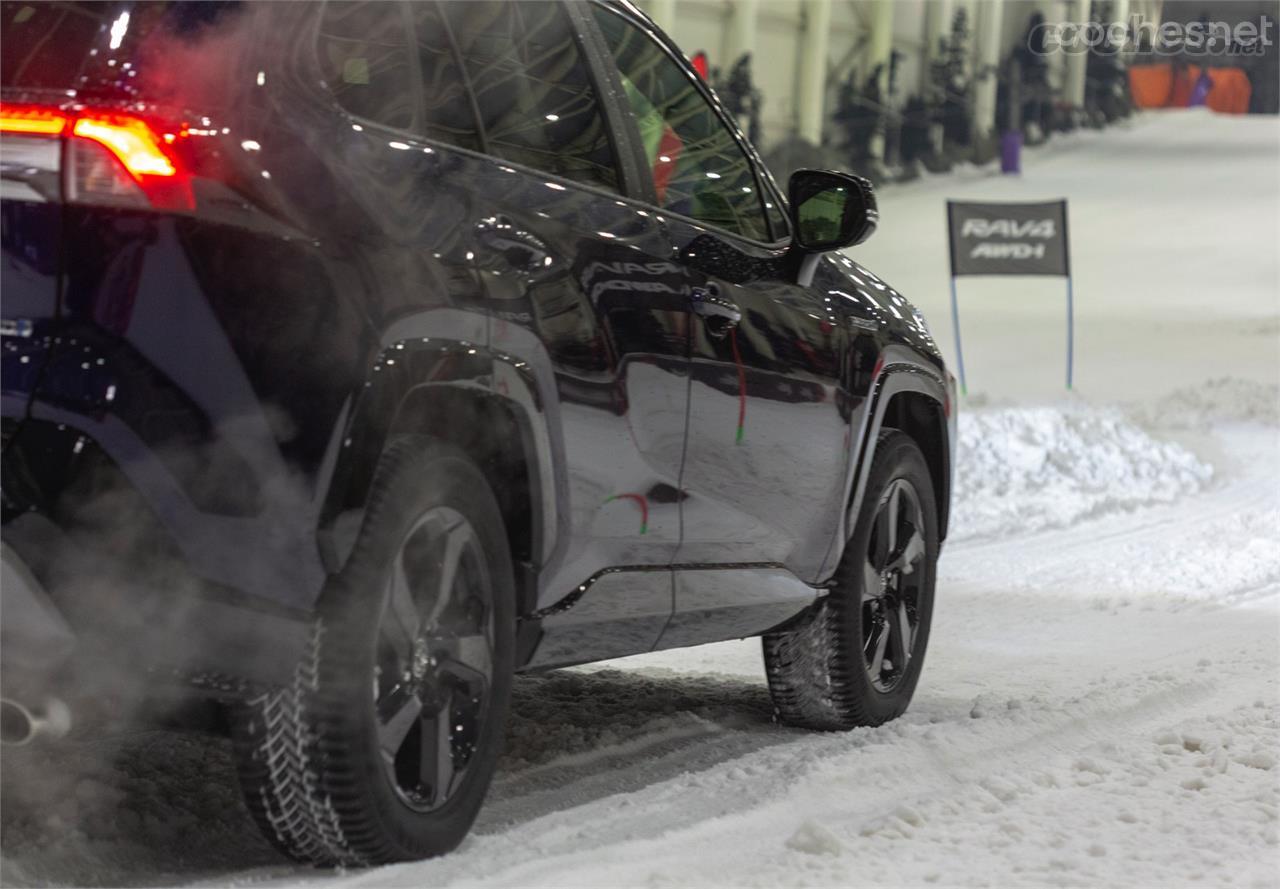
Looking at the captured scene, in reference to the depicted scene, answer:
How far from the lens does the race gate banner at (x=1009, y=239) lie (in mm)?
18203

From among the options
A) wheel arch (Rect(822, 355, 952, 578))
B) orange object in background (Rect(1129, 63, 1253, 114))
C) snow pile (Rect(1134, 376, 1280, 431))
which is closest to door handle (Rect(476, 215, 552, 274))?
wheel arch (Rect(822, 355, 952, 578))

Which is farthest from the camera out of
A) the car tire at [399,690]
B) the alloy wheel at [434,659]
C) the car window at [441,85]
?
the car window at [441,85]

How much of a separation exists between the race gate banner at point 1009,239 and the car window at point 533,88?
14514 mm

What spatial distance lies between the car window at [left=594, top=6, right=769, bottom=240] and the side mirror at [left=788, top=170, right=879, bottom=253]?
17 cm

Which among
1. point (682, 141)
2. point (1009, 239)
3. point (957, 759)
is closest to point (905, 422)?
point (957, 759)

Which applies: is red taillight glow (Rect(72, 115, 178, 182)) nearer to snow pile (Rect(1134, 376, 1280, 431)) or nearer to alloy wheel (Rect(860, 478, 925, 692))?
alloy wheel (Rect(860, 478, 925, 692))

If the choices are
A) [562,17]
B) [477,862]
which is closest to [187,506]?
Result: [477,862]

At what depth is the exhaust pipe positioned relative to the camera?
110 inches

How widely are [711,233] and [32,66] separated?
5.84 feet

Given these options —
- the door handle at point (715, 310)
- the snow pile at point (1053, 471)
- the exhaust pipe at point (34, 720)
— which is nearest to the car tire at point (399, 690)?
the exhaust pipe at point (34, 720)

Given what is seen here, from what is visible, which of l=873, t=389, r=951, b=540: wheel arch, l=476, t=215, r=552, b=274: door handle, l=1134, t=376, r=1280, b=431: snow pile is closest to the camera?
l=476, t=215, r=552, b=274: door handle

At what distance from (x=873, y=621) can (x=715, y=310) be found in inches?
54.5

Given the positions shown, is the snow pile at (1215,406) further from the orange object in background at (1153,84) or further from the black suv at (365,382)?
the orange object in background at (1153,84)

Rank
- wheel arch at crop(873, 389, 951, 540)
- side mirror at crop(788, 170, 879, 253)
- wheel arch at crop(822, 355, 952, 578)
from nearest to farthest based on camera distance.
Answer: side mirror at crop(788, 170, 879, 253)
wheel arch at crop(822, 355, 952, 578)
wheel arch at crop(873, 389, 951, 540)
